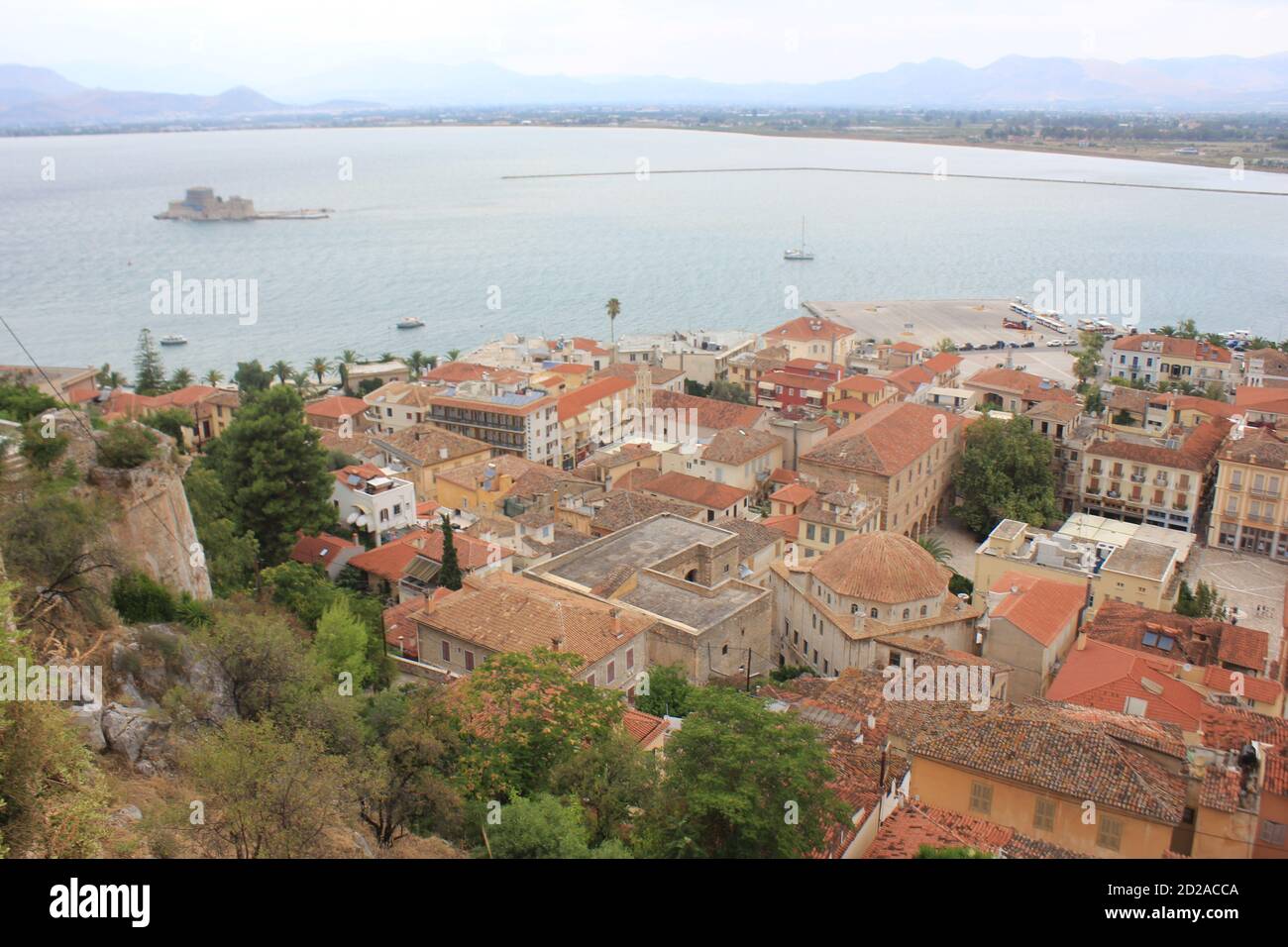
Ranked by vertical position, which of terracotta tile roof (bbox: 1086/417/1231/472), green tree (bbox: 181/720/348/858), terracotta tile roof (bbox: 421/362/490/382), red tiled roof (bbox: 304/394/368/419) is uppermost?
green tree (bbox: 181/720/348/858)

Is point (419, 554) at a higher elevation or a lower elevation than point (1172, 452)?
lower

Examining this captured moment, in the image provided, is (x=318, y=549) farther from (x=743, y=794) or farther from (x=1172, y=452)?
(x=1172, y=452)

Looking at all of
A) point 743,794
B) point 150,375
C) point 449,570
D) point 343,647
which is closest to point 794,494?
point 449,570

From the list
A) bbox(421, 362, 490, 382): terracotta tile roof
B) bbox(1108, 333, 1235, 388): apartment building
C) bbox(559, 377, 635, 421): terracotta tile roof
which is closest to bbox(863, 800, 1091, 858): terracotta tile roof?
bbox(559, 377, 635, 421): terracotta tile roof

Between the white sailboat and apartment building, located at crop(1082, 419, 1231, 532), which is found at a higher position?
the white sailboat

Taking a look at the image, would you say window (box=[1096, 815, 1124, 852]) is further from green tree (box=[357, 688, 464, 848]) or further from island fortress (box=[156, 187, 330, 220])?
island fortress (box=[156, 187, 330, 220])
